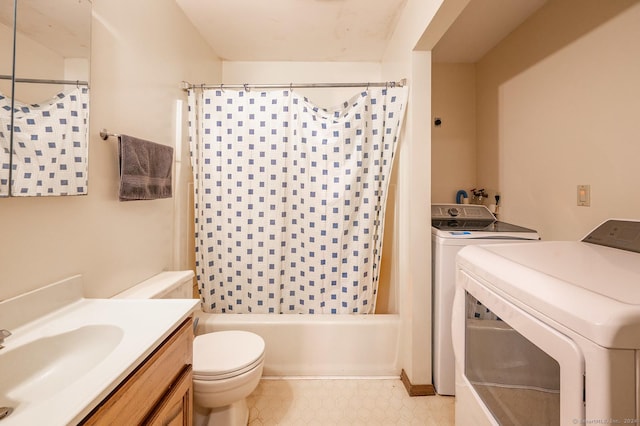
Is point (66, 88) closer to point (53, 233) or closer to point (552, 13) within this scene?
point (53, 233)

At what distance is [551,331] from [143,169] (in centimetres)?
161

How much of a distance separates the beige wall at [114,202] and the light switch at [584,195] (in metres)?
2.46

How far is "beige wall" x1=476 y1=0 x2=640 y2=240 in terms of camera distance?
139 cm

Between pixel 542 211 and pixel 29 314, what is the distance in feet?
8.71

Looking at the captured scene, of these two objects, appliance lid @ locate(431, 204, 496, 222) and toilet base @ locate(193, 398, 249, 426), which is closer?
toilet base @ locate(193, 398, 249, 426)

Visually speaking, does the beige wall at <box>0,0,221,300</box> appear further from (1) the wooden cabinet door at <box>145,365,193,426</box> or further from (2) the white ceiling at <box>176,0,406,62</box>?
(1) the wooden cabinet door at <box>145,365,193,426</box>

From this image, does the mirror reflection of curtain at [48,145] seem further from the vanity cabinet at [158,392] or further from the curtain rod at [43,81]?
the vanity cabinet at [158,392]

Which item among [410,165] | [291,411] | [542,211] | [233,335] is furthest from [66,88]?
[542,211]

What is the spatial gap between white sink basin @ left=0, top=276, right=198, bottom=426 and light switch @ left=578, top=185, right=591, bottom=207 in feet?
6.94

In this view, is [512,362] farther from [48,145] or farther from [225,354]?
[48,145]

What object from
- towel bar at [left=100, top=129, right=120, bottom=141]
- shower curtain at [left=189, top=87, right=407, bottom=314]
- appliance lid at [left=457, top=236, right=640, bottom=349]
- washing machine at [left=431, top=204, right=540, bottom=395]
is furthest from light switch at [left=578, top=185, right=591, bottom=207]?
towel bar at [left=100, top=129, right=120, bottom=141]

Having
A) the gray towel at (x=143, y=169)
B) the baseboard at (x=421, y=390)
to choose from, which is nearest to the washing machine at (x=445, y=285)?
the baseboard at (x=421, y=390)

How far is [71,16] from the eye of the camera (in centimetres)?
101

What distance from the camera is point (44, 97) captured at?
2.96ft
